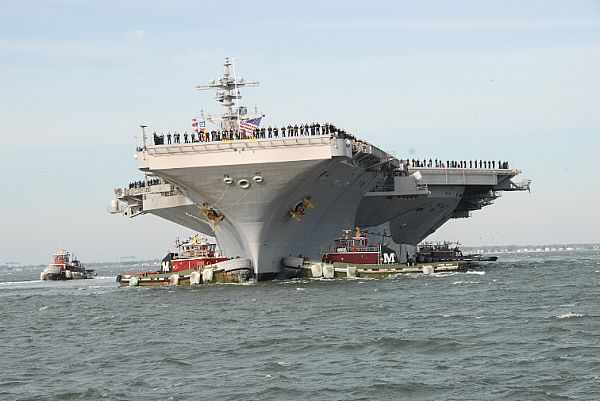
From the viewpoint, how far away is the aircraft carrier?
43.7 meters

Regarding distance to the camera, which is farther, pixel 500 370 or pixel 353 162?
pixel 353 162

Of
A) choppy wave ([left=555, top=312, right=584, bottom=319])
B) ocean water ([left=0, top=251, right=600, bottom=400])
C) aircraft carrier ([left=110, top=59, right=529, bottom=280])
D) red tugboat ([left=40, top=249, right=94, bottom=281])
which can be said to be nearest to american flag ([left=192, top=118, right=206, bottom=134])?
aircraft carrier ([left=110, top=59, right=529, bottom=280])

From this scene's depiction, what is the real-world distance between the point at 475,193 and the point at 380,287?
36.0m

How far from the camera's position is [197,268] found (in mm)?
50656

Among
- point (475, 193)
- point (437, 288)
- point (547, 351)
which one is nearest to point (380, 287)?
point (437, 288)

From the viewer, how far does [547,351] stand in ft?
71.6

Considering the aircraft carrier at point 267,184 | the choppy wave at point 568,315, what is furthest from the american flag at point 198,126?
the choppy wave at point 568,315

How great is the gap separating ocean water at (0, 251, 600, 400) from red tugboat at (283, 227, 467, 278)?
932 centimetres

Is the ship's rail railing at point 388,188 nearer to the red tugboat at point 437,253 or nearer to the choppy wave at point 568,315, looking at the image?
the red tugboat at point 437,253

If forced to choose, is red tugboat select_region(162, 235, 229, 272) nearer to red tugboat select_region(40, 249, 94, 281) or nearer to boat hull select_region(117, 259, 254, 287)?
boat hull select_region(117, 259, 254, 287)

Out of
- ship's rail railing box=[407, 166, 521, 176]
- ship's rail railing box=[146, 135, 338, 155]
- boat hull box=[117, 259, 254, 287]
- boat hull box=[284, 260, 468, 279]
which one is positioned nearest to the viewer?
ship's rail railing box=[146, 135, 338, 155]

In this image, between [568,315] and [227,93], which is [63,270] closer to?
[227,93]

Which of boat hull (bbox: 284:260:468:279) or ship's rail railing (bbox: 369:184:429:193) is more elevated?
ship's rail railing (bbox: 369:184:429:193)

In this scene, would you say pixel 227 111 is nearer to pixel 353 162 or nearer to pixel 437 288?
pixel 353 162
